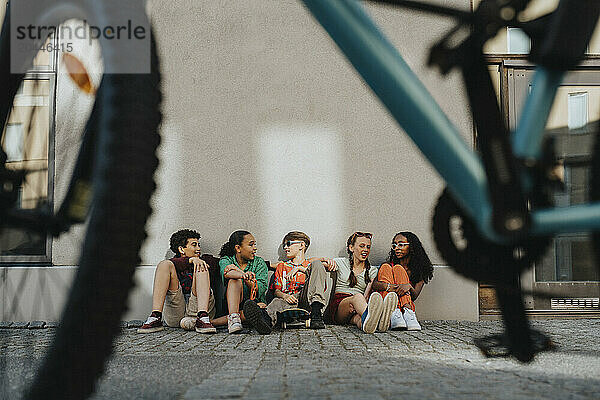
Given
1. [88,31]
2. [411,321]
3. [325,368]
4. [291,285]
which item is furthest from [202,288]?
[88,31]

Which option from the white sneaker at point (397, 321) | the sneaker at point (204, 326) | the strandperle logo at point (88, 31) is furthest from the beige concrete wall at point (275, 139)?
the strandperle logo at point (88, 31)

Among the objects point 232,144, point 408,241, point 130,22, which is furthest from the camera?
point 232,144

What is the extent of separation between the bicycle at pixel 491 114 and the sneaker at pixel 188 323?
14.2 feet

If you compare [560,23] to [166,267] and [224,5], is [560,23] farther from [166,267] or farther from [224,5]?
[224,5]

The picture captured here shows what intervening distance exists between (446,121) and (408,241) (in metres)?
5.11

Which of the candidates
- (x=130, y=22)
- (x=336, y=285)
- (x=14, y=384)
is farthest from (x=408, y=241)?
(x=130, y=22)

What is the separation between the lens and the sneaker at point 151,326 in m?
5.56

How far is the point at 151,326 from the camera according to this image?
5641 mm

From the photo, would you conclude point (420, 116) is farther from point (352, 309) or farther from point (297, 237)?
point (297, 237)

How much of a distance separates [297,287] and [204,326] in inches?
40.3

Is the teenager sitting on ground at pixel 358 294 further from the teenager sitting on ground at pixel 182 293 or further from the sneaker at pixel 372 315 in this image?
the teenager sitting on ground at pixel 182 293

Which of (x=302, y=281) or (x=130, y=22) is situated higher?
(x=130, y=22)

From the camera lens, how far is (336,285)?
6.35 metres

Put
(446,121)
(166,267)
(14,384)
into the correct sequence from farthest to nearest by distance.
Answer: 1. (166,267)
2. (14,384)
3. (446,121)
